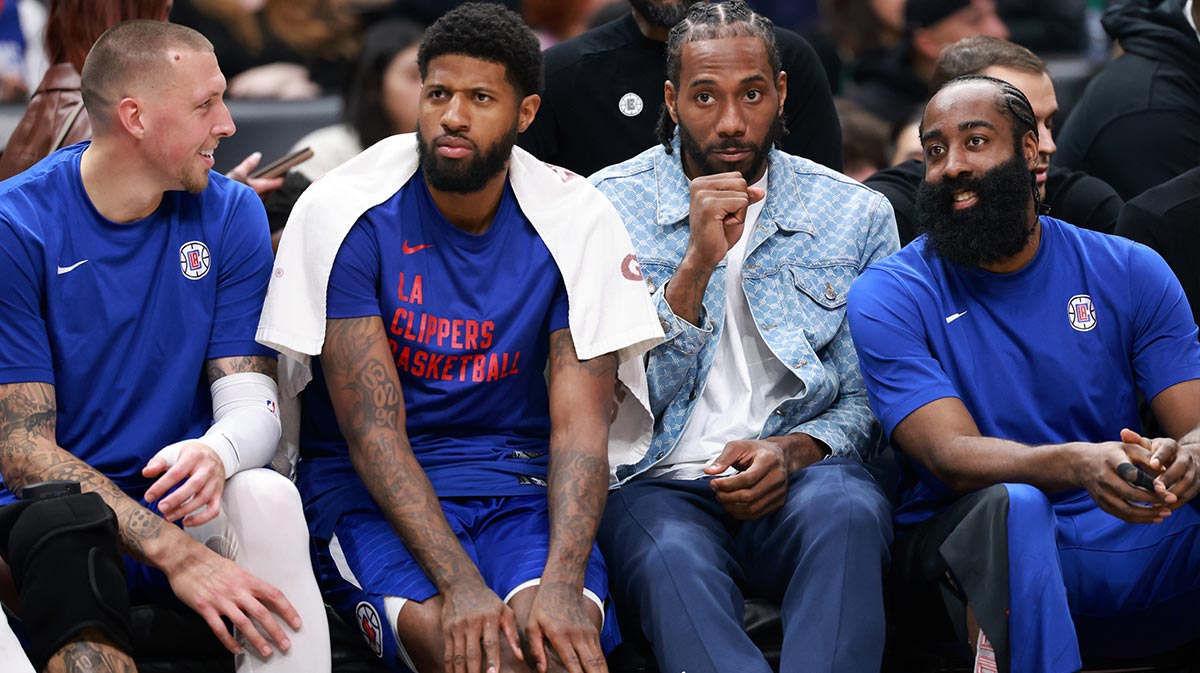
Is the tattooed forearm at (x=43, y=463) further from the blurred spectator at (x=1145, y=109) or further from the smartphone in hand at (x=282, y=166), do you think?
the blurred spectator at (x=1145, y=109)

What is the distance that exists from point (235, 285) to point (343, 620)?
0.80 meters

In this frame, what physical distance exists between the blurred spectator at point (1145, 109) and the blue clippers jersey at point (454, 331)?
2132 mm

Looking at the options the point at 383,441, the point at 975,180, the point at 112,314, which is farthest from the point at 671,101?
the point at 112,314

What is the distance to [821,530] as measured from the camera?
3.68 m

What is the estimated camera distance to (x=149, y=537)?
339 centimetres

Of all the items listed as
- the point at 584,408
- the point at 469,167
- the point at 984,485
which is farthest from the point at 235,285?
the point at 984,485

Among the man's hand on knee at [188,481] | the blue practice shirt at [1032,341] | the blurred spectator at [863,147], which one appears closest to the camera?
the man's hand on knee at [188,481]

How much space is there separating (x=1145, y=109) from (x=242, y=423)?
299 centimetres

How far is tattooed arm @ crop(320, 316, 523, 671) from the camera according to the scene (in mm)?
3379

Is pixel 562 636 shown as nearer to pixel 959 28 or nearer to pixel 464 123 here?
pixel 464 123

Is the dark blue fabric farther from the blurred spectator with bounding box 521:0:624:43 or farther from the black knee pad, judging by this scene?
the blurred spectator with bounding box 521:0:624:43

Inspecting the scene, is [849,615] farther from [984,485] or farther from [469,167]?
[469,167]

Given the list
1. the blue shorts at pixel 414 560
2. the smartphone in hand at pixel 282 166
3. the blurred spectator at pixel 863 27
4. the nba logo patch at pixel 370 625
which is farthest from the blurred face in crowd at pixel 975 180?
the blurred spectator at pixel 863 27

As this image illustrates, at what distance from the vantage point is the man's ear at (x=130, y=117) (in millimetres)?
3662
